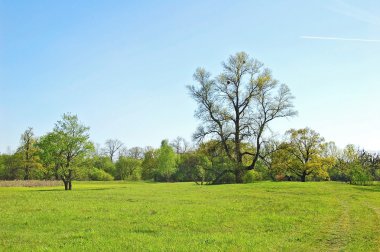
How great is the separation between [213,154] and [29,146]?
56.2 metres

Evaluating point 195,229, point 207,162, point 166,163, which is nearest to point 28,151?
point 166,163

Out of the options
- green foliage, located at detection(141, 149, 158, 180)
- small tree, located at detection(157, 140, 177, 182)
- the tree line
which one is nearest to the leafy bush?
the tree line

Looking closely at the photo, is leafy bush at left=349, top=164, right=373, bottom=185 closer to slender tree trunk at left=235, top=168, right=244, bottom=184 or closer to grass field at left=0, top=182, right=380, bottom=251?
slender tree trunk at left=235, top=168, right=244, bottom=184

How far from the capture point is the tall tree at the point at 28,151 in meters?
92.1

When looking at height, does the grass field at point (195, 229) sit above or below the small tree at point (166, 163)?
below

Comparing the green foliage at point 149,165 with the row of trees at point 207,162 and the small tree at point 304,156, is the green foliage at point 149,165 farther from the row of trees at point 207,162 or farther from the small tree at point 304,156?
the small tree at point 304,156

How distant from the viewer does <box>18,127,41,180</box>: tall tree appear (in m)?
92.1

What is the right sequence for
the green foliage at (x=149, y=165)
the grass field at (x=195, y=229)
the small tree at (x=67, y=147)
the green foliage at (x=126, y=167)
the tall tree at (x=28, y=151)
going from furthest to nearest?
the green foliage at (x=126, y=167)
the green foliage at (x=149, y=165)
the tall tree at (x=28, y=151)
the small tree at (x=67, y=147)
the grass field at (x=195, y=229)

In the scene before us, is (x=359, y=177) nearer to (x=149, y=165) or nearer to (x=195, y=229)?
(x=195, y=229)

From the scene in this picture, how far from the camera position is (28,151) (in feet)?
305

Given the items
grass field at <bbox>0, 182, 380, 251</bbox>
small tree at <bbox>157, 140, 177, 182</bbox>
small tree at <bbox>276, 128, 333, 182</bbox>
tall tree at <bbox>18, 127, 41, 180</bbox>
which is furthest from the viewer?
small tree at <bbox>157, 140, 177, 182</bbox>

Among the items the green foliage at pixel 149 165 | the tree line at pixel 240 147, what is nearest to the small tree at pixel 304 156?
the tree line at pixel 240 147

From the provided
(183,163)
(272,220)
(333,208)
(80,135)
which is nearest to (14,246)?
(272,220)

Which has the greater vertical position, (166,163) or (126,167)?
(166,163)
